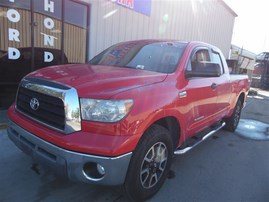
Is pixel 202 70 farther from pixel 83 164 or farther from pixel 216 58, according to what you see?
pixel 83 164

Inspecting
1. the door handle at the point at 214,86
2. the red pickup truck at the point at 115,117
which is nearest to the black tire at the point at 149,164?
the red pickup truck at the point at 115,117

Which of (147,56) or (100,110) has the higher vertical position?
(147,56)

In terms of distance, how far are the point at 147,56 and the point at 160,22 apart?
6.37 metres

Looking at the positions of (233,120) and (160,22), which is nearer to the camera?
(233,120)

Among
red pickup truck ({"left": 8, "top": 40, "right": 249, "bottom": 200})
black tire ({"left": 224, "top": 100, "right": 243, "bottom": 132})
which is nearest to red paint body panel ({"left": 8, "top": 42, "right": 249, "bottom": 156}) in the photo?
red pickup truck ({"left": 8, "top": 40, "right": 249, "bottom": 200})

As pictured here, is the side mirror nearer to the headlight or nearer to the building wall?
the headlight

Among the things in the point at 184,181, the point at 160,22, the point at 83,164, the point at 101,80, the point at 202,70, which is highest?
the point at 160,22

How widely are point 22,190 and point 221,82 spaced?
3.48 m

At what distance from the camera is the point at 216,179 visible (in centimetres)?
340

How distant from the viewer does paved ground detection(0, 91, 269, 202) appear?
2.78m

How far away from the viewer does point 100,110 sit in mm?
2225

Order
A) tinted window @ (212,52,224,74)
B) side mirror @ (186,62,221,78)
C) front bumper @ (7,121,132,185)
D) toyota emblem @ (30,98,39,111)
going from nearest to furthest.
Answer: front bumper @ (7,121,132,185), toyota emblem @ (30,98,39,111), side mirror @ (186,62,221,78), tinted window @ (212,52,224,74)

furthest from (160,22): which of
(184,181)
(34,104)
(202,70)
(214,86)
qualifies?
(34,104)

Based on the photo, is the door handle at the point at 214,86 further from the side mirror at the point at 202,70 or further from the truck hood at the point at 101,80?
the truck hood at the point at 101,80
